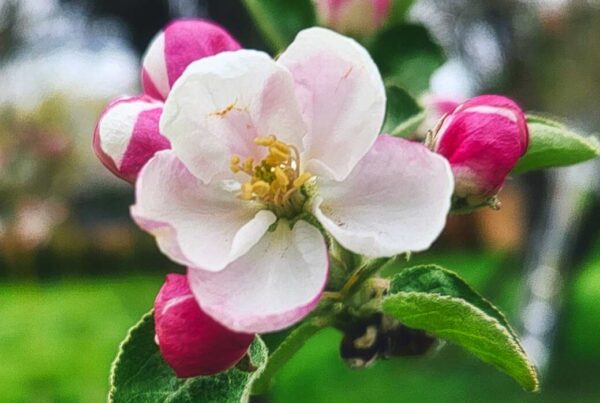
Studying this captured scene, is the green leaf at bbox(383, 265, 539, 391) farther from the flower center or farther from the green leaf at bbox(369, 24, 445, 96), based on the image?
the green leaf at bbox(369, 24, 445, 96)

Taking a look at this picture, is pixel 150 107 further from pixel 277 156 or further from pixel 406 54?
pixel 406 54

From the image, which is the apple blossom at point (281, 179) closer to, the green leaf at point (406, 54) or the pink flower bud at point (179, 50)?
the pink flower bud at point (179, 50)

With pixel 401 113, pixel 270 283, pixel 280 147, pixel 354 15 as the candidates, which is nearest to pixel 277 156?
pixel 280 147

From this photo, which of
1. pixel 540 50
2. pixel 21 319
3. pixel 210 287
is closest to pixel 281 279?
pixel 210 287

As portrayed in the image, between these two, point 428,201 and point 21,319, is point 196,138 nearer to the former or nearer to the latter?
point 428,201

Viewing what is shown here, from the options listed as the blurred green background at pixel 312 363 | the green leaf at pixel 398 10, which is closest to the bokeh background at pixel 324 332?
the blurred green background at pixel 312 363
